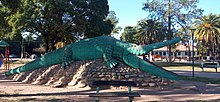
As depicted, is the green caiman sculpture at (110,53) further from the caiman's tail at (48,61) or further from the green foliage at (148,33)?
the green foliage at (148,33)

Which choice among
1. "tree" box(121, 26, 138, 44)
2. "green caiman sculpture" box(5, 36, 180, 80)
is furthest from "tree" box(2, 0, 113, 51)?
"tree" box(121, 26, 138, 44)

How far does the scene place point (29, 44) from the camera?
239 feet

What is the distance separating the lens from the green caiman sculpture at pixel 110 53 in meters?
13.5

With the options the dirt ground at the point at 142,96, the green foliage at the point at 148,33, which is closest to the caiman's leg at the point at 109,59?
the dirt ground at the point at 142,96

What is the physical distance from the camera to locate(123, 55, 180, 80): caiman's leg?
13438 millimetres

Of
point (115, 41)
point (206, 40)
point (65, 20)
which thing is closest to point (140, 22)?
point (206, 40)

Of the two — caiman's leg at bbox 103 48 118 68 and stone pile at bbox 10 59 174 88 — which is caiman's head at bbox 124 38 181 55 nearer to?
stone pile at bbox 10 59 174 88

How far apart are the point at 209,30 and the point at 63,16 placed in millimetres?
37238

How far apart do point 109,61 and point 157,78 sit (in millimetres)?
2023

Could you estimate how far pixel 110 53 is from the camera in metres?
13.6

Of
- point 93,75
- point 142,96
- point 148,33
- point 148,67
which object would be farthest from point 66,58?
point 148,33

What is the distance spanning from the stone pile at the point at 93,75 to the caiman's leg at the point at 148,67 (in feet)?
0.58

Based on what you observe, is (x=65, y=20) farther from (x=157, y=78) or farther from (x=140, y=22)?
(x=140, y=22)

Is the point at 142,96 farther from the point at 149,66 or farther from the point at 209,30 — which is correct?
the point at 209,30
